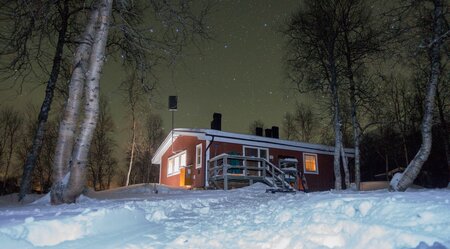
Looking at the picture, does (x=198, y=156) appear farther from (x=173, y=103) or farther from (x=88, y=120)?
(x=88, y=120)

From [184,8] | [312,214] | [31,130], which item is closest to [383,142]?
[184,8]

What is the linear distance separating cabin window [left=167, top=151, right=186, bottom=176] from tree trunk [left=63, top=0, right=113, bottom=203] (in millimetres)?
14528

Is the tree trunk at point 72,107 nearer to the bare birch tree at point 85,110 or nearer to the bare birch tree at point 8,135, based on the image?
the bare birch tree at point 85,110

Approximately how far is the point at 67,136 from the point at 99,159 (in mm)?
27983

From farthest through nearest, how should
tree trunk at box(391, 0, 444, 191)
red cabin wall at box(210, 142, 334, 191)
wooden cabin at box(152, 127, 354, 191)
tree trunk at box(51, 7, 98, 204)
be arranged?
red cabin wall at box(210, 142, 334, 191) → wooden cabin at box(152, 127, 354, 191) → tree trunk at box(391, 0, 444, 191) → tree trunk at box(51, 7, 98, 204)

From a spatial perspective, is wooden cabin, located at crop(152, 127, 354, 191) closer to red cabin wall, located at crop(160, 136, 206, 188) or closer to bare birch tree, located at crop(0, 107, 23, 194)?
red cabin wall, located at crop(160, 136, 206, 188)

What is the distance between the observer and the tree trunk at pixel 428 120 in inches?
326

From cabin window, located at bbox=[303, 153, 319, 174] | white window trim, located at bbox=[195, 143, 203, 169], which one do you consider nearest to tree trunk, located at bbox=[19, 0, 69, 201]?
white window trim, located at bbox=[195, 143, 203, 169]

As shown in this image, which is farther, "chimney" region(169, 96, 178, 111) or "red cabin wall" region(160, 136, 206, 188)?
"red cabin wall" region(160, 136, 206, 188)

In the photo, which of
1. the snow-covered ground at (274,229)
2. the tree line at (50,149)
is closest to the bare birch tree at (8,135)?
the tree line at (50,149)

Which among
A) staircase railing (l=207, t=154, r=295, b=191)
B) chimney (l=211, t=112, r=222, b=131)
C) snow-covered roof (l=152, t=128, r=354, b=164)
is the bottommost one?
staircase railing (l=207, t=154, r=295, b=191)

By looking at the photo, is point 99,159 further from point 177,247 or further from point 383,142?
point 177,247

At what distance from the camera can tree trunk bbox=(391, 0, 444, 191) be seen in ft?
27.1

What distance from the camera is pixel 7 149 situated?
3575cm
